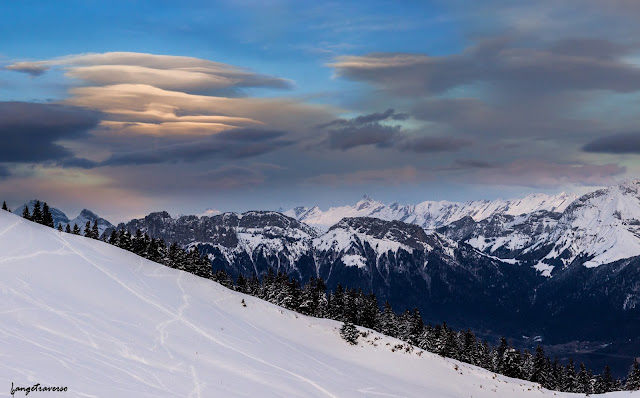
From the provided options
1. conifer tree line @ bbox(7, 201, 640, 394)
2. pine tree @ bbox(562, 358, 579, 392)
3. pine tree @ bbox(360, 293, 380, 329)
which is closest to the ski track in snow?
conifer tree line @ bbox(7, 201, 640, 394)

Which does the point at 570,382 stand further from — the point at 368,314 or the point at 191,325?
the point at 191,325

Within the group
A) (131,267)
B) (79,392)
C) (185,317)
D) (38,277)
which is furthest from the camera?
(131,267)

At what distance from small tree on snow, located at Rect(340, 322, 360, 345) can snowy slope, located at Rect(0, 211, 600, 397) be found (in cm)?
87

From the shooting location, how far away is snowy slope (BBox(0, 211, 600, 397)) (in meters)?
37.8

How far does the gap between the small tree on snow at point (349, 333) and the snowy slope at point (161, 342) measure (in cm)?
87

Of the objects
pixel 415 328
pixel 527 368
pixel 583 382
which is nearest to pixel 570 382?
pixel 583 382

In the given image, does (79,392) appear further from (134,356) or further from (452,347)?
(452,347)

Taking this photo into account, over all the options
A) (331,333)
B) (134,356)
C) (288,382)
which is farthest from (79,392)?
(331,333)

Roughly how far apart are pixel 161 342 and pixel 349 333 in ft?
90.4

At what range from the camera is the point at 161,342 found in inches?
1903

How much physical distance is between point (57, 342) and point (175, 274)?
32129 mm

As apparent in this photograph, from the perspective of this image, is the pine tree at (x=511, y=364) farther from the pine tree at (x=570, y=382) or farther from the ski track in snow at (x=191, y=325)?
the ski track in snow at (x=191, y=325)

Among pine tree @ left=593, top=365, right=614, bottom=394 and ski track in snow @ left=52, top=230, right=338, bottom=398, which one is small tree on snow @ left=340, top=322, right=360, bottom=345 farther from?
pine tree @ left=593, top=365, right=614, bottom=394

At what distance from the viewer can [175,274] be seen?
238ft
